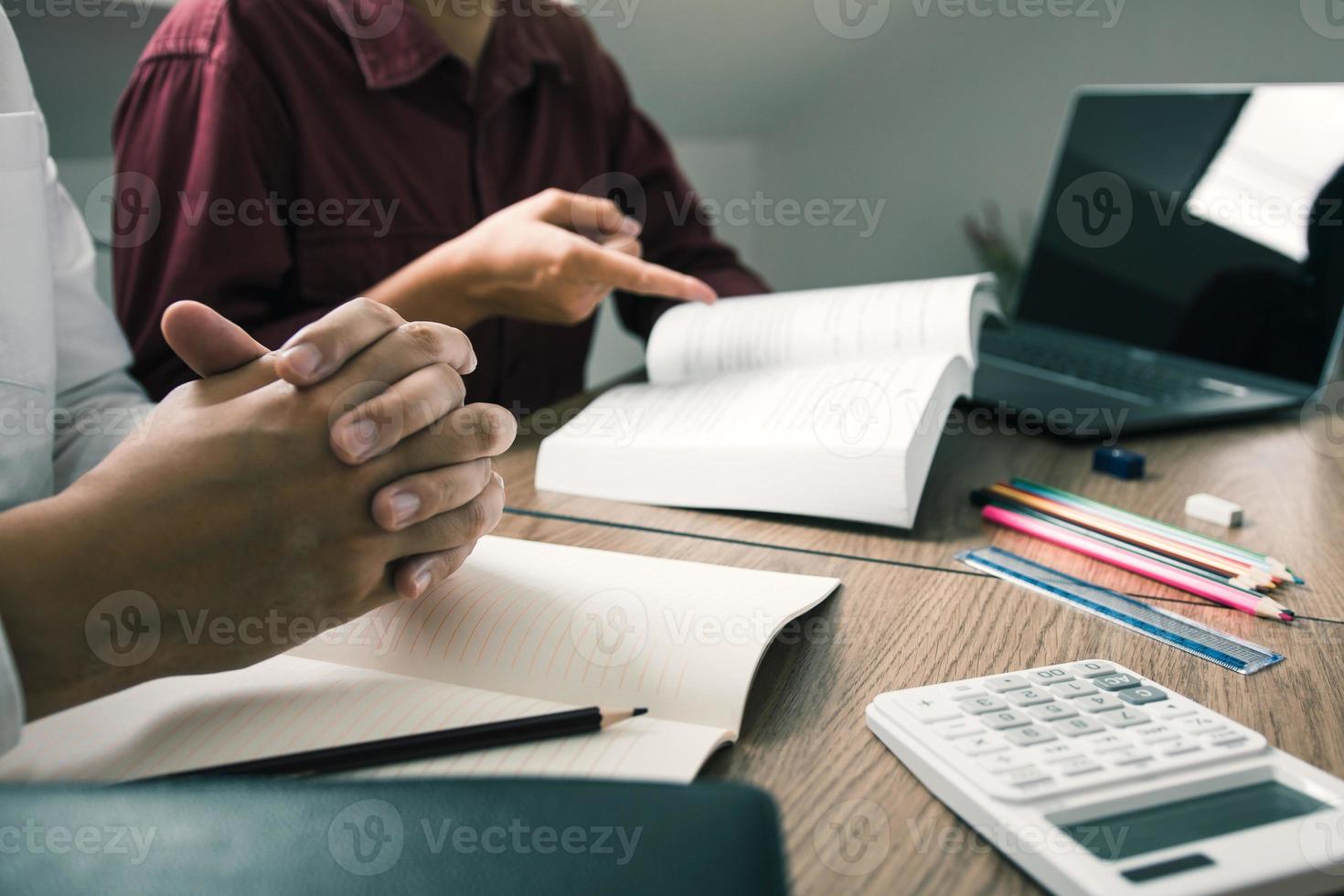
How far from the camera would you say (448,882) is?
A: 10.8 inches

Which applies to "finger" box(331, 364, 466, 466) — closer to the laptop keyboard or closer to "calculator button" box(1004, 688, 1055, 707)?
"calculator button" box(1004, 688, 1055, 707)

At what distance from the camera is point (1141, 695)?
1.16 ft

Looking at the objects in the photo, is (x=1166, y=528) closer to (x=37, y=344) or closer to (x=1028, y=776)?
(x=1028, y=776)

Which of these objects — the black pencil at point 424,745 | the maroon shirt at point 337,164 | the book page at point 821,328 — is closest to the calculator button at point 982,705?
the black pencil at point 424,745

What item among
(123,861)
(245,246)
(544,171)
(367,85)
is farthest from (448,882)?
(544,171)

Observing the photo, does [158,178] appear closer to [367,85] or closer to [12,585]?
[367,85]

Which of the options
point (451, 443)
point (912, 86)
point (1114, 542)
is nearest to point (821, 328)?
point (1114, 542)

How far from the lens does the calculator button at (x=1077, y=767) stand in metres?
0.30

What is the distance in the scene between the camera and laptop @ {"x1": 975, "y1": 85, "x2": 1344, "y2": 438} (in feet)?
2.63

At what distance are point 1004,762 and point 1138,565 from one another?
235 mm

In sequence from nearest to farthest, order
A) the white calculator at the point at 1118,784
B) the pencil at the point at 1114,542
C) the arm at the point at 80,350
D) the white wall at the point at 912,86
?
the white calculator at the point at 1118,784 < the pencil at the point at 1114,542 < the arm at the point at 80,350 < the white wall at the point at 912,86

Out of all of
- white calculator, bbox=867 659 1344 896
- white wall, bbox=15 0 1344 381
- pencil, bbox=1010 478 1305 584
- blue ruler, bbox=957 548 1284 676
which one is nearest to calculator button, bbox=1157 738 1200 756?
white calculator, bbox=867 659 1344 896

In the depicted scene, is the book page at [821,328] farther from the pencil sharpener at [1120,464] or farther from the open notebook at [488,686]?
the open notebook at [488,686]

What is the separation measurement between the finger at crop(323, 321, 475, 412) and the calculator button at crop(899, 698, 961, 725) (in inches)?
9.4
